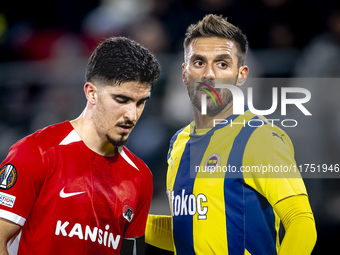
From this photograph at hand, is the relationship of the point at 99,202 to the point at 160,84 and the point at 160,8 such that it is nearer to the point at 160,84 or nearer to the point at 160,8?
the point at 160,84

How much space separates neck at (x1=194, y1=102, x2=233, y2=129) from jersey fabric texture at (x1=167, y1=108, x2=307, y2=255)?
128 mm

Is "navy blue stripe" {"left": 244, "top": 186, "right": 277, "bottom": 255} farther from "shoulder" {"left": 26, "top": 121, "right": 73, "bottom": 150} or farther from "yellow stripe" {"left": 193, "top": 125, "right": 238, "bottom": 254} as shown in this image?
"shoulder" {"left": 26, "top": 121, "right": 73, "bottom": 150}

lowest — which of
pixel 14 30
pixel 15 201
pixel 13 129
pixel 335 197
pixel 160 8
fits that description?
pixel 15 201

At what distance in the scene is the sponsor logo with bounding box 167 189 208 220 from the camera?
7.43 ft

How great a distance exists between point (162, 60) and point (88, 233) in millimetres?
2363

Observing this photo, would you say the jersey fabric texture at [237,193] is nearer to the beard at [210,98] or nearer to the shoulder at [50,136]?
the beard at [210,98]

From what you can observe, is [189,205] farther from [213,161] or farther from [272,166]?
[272,166]

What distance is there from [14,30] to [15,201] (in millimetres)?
3857

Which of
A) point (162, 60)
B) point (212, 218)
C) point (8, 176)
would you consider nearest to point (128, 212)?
point (212, 218)

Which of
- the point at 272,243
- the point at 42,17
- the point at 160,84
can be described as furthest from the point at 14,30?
the point at 272,243

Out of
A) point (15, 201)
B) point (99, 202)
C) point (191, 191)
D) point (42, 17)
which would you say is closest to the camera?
point (15, 201)

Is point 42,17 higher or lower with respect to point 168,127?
higher

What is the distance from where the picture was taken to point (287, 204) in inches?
77.4

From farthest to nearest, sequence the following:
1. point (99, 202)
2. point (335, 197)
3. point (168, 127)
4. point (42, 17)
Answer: point (42, 17) < point (168, 127) < point (335, 197) < point (99, 202)
